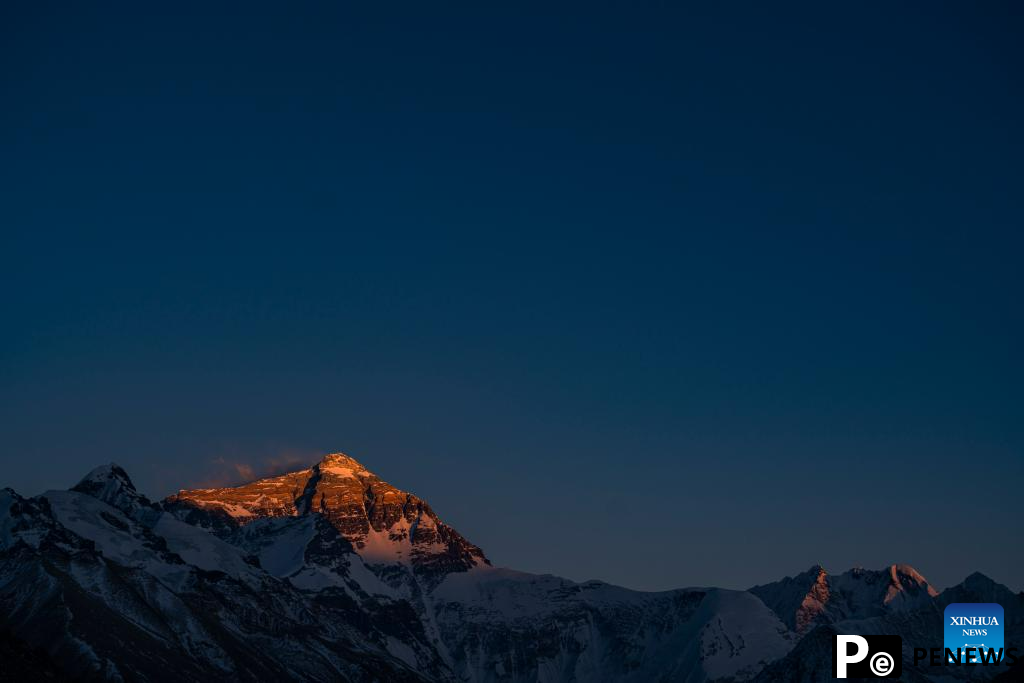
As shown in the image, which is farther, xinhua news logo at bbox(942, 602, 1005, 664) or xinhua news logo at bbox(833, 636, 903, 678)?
xinhua news logo at bbox(942, 602, 1005, 664)

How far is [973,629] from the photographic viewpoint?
12412cm

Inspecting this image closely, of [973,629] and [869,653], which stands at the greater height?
[973,629]

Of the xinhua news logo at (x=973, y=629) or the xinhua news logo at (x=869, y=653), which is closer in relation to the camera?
the xinhua news logo at (x=869, y=653)

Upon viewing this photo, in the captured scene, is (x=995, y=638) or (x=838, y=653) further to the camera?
(x=995, y=638)

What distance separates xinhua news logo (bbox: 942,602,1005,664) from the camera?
397ft

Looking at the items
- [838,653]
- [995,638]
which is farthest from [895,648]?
[995,638]

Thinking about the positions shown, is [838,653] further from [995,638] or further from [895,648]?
[995,638]

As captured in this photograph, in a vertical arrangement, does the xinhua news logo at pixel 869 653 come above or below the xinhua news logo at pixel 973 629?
below

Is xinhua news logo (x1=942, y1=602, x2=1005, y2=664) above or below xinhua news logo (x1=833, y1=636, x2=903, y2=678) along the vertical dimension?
above

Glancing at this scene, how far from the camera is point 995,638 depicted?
413ft

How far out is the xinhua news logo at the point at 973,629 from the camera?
397ft

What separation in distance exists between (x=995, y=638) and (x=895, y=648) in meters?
23.5

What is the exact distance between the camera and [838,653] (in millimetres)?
110188

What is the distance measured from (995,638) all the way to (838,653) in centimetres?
2358
